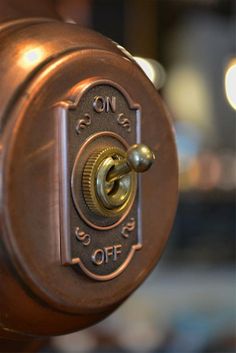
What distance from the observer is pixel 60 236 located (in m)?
0.50

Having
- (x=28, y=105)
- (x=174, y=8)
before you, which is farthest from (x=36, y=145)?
(x=174, y=8)

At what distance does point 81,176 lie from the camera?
0.51 meters

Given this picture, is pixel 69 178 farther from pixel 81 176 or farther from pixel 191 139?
pixel 191 139

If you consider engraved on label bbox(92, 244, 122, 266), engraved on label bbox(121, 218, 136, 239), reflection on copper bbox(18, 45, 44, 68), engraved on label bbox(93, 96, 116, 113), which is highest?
reflection on copper bbox(18, 45, 44, 68)

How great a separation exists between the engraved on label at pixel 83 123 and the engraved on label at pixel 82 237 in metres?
0.09

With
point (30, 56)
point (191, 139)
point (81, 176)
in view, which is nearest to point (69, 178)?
point (81, 176)

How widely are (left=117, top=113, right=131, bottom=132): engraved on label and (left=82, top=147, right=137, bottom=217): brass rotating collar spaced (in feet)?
0.10

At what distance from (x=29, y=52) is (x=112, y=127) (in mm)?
101

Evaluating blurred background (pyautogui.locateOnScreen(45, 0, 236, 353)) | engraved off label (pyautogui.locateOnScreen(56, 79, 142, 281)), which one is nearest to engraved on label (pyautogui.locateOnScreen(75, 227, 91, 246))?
engraved off label (pyautogui.locateOnScreen(56, 79, 142, 281))

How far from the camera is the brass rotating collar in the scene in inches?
20.0

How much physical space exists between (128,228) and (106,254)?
0.04 m

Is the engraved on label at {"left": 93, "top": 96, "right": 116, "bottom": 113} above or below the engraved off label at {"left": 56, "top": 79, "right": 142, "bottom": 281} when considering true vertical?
above

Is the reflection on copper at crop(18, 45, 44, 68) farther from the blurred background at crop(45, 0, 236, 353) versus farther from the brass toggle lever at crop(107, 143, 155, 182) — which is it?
the blurred background at crop(45, 0, 236, 353)

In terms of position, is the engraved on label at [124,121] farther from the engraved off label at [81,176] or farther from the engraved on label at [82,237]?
the engraved on label at [82,237]
